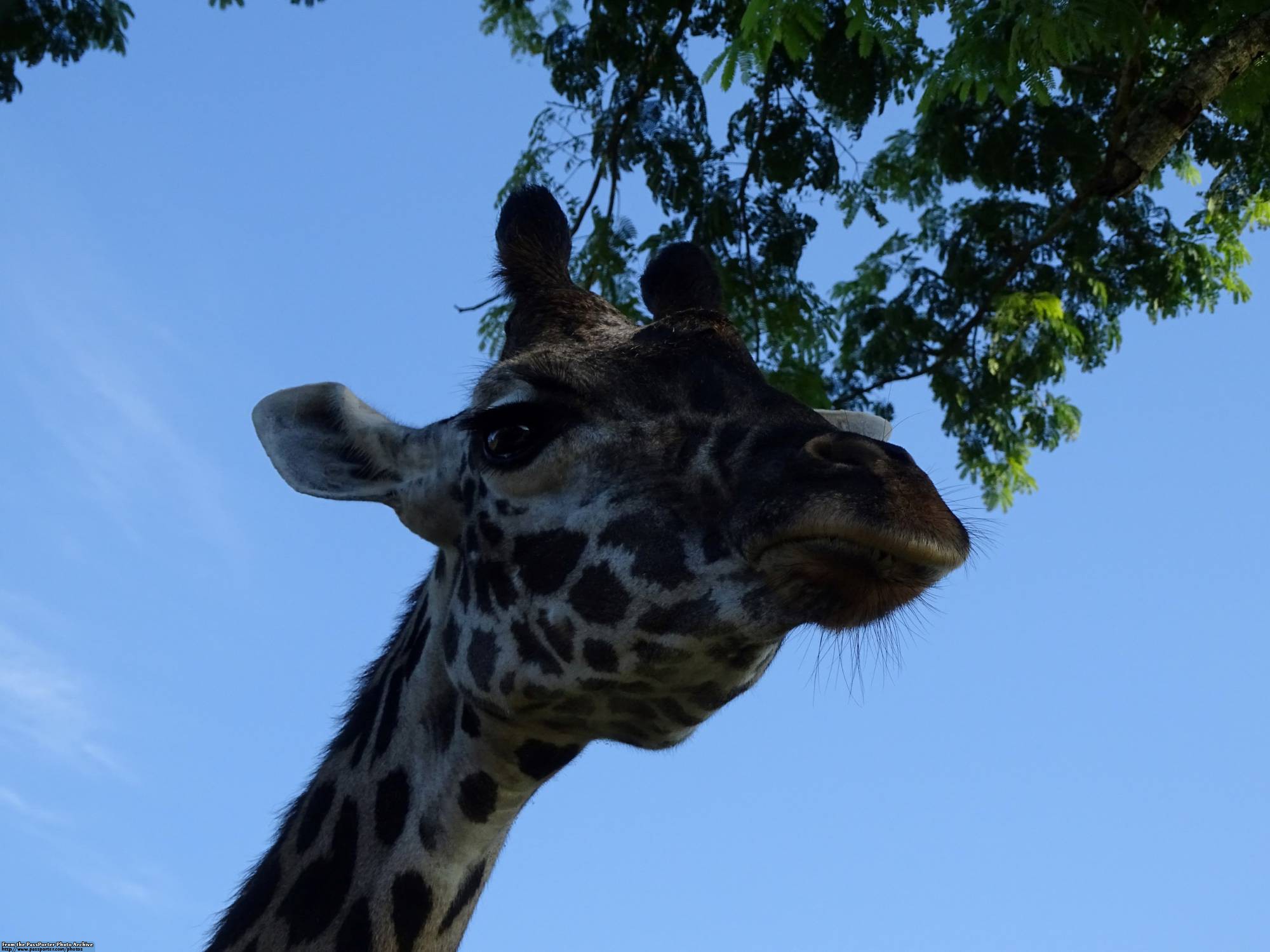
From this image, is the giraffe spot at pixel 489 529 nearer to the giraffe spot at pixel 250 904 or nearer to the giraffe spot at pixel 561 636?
the giraffe spot at pixel 561 636

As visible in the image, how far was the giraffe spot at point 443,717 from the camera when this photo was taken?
554 centimetres

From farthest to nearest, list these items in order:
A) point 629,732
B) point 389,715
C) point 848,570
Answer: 1. point 389,715
2. point 629,732
3. point 848,570

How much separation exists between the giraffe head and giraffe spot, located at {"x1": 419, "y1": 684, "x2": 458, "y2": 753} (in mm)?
162

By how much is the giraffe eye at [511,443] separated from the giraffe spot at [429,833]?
1390 millimetres

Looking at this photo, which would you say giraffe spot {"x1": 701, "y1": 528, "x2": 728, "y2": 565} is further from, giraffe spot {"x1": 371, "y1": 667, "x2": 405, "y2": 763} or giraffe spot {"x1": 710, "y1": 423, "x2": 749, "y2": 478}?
giraffe spot {"x1": 371, "y1": 667, "x2": 405, "y2": 763}

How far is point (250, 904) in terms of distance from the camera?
562cm

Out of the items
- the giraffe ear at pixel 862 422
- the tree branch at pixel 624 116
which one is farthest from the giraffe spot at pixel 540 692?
the tree branch at pixel 624 116

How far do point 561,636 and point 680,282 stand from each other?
2259 millimetres

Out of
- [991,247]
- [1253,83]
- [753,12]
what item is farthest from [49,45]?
[1253,83]

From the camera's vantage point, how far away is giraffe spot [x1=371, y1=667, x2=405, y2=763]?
18.9 feet

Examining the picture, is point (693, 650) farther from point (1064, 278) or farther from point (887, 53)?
point (1064, 278)

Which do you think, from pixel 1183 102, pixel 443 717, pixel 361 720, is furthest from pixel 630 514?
A: pixel 1183 102

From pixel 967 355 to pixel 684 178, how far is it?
327cm

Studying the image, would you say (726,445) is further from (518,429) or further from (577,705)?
(577,705)
